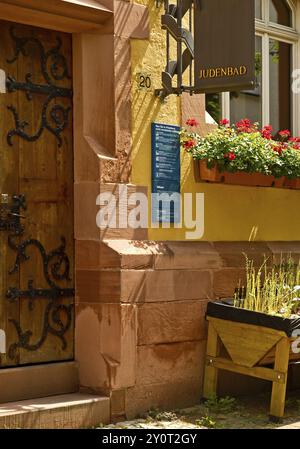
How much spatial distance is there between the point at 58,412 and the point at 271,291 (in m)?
1.89

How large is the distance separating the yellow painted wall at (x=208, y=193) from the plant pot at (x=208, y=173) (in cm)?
8

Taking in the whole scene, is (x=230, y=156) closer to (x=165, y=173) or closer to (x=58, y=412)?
(x=165, y=173)

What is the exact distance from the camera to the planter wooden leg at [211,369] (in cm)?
695

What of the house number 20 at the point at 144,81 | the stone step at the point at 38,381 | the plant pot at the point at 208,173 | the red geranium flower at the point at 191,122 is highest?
the house number 20 at the point at 144,81

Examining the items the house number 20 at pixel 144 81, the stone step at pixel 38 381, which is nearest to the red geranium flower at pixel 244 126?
the house number 20 at pixel 144 81

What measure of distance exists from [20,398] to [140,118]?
226 centimetres

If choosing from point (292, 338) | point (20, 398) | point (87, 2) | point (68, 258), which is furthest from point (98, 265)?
point (87, 2)

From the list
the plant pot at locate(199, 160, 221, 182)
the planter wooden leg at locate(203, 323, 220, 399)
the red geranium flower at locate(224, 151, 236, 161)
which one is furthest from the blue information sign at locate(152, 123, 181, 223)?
the planter wooden leg at locate(203, 323, 220, 399)

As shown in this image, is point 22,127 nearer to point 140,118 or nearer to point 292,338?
point 140,118

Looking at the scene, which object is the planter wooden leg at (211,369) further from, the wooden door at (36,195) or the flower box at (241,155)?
the flower box at (241,155)

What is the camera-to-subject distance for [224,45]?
22.3 feet

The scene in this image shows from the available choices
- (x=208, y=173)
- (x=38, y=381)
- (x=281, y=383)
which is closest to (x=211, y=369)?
(x=281, y=383)
